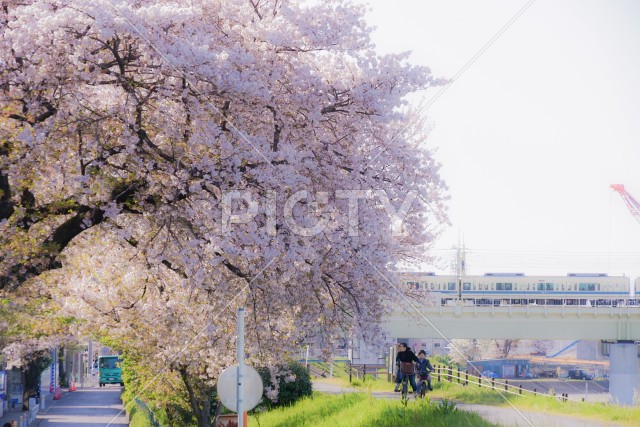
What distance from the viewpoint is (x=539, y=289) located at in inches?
3059

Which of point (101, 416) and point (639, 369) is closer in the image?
point (101, 416)

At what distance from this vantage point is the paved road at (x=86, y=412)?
1769 inches

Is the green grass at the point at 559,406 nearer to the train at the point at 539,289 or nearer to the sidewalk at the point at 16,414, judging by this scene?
the sidewalk at the point at 16,414

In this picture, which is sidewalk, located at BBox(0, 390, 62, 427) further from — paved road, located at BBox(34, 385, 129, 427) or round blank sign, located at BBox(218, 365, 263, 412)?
round blank sign, located at BBox(218, 365, 263, 412)

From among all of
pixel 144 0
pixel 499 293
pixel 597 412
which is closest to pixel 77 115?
pixel 144 0

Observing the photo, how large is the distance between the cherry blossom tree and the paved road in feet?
73.9

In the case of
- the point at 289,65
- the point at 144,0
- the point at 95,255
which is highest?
the point at 144,0

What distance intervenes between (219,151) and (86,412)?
1669 inches

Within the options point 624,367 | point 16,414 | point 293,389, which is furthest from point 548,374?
point 293,389

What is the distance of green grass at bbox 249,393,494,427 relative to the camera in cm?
1596

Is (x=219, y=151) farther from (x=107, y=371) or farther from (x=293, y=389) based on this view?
(x=107, y=371)

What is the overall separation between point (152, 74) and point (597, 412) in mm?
10987

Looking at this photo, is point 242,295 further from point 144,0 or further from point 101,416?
point 101,416

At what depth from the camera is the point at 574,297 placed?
7506 cm
